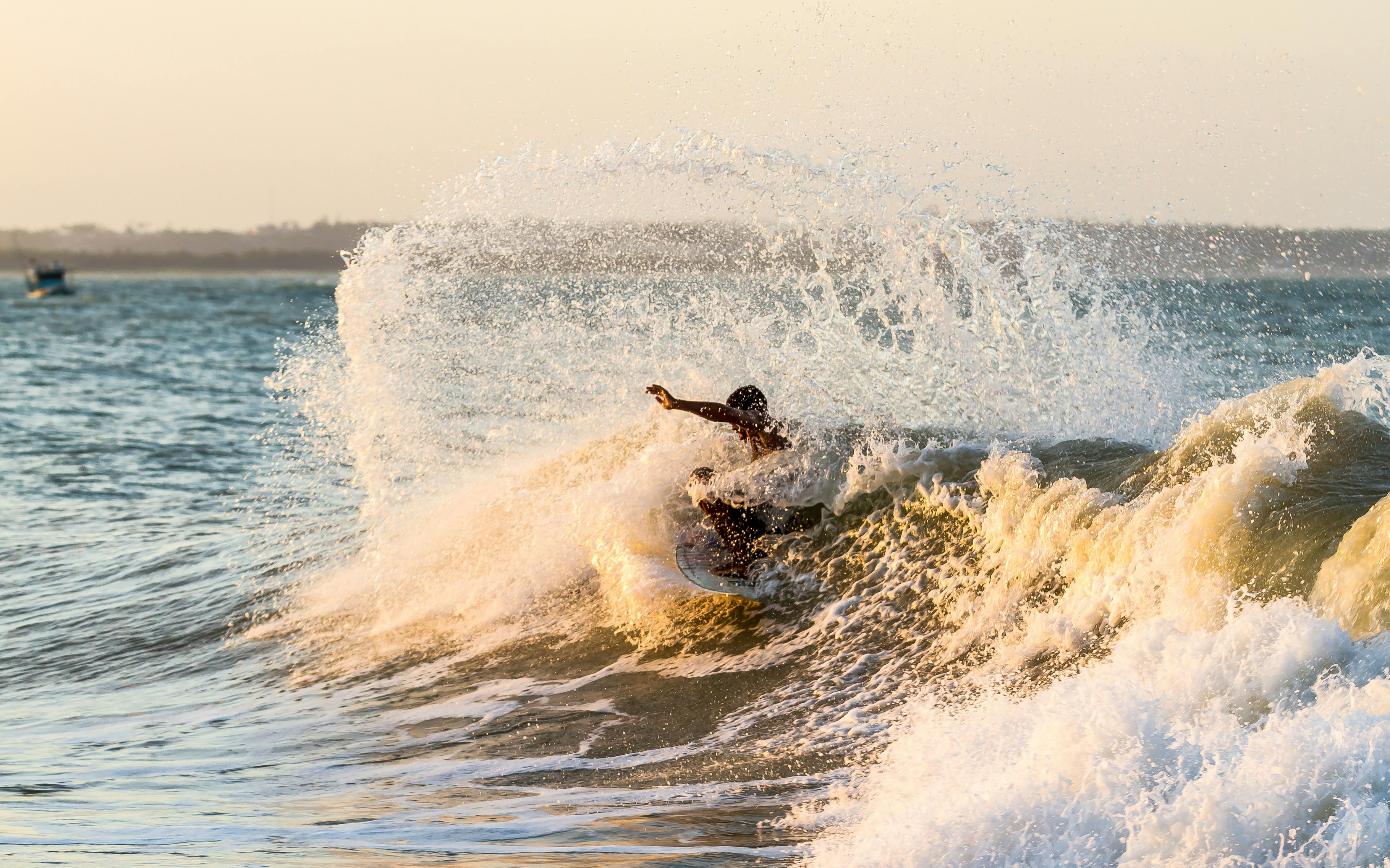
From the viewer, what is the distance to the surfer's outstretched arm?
7719 millimetres

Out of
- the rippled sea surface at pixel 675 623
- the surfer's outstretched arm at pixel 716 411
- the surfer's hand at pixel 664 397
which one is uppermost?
the surfer's hand at pixel 664 397

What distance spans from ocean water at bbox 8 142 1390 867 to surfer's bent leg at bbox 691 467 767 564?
0.15 m

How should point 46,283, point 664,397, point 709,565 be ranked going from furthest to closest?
point 46,283 < point 709,565 < point 664,397

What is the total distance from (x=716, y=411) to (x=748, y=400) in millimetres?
334

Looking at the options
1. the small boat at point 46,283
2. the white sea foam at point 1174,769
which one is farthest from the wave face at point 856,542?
the small boat at point 46,283

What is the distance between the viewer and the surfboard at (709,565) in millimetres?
7750

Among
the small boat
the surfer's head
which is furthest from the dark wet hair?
the small boat

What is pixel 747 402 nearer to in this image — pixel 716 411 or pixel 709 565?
pixel 716 411

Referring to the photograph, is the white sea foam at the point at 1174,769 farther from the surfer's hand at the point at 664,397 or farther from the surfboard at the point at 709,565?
the surfer's hand at the point at 664,397

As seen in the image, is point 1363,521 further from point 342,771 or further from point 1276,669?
point 342,771

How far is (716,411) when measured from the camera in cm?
799

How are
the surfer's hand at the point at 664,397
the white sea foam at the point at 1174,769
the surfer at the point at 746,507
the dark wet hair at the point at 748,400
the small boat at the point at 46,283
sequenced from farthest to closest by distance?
the small boat at the point at 46,283
the dark wet hair at the point at 748,400
the surfer at the point at 746,507
the surfer's hand at the point at 664,397
the white sea foam at the point at 1174,769

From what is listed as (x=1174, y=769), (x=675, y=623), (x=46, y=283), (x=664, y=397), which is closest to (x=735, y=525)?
(x=675, y=623)

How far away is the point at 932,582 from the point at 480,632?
3.64m
